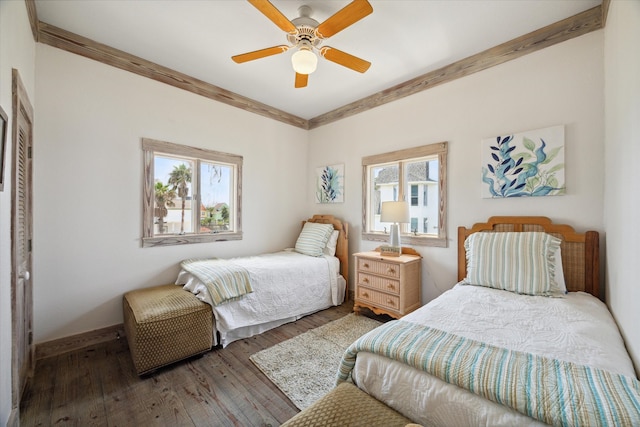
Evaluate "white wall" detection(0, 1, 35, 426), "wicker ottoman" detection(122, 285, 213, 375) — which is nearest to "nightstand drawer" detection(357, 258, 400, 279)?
"wicker ottoman" detection(122, 285, 213, 375)

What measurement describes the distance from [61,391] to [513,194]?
12.7 feet

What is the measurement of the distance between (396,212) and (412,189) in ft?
1.61

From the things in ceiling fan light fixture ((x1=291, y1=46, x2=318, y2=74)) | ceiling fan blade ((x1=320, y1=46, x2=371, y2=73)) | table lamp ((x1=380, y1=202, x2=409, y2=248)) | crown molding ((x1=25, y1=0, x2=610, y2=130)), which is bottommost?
table lamp ((x1=380, y1=202, x2=409, y2=248))

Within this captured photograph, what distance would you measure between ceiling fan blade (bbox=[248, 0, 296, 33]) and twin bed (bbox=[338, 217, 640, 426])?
204cm

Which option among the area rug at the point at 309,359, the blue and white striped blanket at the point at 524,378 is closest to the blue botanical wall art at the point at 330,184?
the area rug at the point at 309,359

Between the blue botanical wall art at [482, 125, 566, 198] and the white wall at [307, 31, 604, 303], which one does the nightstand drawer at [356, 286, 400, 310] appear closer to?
the white wall at [307, 31, 604, 303]

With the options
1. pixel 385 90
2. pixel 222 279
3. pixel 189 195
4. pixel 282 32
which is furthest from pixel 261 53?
pixel 222 279

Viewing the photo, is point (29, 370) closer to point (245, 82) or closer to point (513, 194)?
point (245, 82)

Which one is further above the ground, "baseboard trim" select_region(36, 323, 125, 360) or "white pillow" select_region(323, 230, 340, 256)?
"white pillow" select_region(323, 230, 340, 256)

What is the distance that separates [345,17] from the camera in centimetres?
176

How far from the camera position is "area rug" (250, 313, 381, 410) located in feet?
6.04

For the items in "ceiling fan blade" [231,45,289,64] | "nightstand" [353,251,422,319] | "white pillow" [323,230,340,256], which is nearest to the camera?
"ceiling fan blade" [231,45,289,64]

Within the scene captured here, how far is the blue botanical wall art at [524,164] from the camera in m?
2.21

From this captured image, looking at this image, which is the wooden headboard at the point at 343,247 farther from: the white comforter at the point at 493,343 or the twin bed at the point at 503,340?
the white comforter at the point at 493,343
